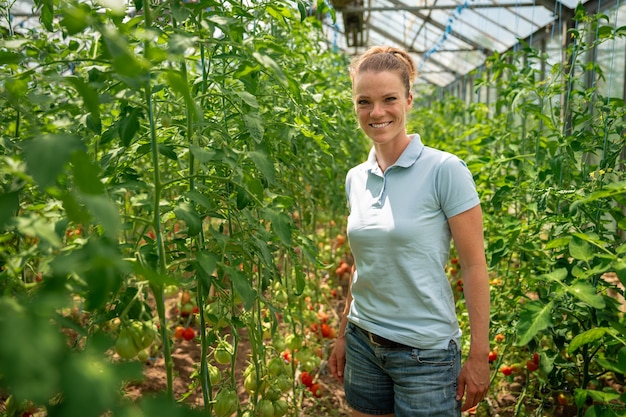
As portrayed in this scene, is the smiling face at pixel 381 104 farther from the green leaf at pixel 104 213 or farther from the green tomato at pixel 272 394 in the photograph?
the green leaf at pixel 104 213

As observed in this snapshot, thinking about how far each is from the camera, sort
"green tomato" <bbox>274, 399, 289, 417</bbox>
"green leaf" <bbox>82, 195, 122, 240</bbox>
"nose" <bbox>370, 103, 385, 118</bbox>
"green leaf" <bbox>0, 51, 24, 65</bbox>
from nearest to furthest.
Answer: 1. "green leaf" <bbox>82, 195, 122, 240</bbox>
2. "green leaf" <bbox>0, 51, 24, 65</bbox>
3. "nose" <bbox>370, 103, 385, 118</bbox>
4. "green tomato" <bbox>274, 399, 289, 417</bbox>

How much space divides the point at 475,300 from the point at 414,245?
0.20 meters

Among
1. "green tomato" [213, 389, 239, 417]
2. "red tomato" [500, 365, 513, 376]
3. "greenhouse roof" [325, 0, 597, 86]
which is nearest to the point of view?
"green tomato" [213, 389, 239, 417]

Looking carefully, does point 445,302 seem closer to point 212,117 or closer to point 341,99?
point 212,117

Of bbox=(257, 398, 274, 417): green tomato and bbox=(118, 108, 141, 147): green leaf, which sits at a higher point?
bbox=(118, 108, 141, 147): green leaf

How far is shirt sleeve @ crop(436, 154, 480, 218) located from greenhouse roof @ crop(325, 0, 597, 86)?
3.23 metres

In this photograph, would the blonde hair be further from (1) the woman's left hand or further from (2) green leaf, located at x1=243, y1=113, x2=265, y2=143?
(1) the woman's left hand

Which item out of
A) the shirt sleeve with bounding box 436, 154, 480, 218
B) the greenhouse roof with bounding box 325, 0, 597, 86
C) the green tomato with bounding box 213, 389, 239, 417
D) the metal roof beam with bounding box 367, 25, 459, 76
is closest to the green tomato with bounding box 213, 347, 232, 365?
the green tomato with bounding box 213, 389, 239, 417

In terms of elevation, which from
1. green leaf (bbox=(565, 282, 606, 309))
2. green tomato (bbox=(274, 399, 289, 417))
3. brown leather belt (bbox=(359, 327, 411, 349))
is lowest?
green tomato (bbox=(274, 399, 289, 417))

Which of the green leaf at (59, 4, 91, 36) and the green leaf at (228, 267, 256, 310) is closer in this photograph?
the green leaf at (59, 4, 91, 36)

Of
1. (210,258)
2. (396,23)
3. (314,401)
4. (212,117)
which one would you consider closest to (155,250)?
(210,258)

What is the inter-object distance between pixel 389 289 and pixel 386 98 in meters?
0.51

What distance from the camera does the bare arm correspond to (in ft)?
4.23

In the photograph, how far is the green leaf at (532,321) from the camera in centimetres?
112
